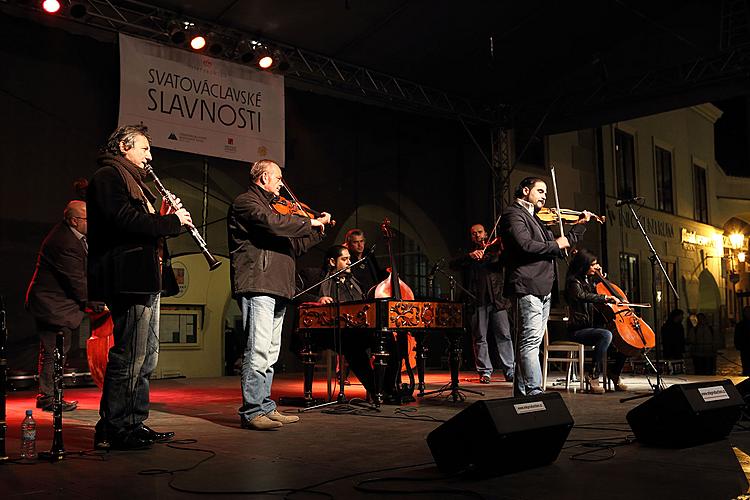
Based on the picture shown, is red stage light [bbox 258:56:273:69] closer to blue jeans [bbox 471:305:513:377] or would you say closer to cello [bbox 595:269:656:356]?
blue jeans [bbox 471:305:513:377]

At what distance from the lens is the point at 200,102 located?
9164mm

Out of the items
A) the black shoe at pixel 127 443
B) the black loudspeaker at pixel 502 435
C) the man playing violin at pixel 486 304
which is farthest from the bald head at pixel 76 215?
the man playing violin at pixel 486 304

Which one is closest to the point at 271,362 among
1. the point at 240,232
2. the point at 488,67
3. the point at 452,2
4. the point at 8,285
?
the point at 240,232

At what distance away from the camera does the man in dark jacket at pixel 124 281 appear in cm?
388

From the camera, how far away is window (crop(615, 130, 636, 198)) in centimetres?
1617

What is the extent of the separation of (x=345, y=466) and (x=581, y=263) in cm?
474

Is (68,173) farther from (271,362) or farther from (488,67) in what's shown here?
(488,67)

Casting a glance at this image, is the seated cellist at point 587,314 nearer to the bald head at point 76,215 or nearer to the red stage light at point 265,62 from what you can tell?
the red stage light at point 265,62

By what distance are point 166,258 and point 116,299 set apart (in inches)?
18.9

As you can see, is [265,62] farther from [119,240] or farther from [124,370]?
[124,370]

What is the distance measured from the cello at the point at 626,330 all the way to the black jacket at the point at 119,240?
15.7 ft

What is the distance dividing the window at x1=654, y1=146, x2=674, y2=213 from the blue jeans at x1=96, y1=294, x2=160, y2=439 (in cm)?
1590

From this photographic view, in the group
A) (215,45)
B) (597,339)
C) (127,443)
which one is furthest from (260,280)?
(215,45)

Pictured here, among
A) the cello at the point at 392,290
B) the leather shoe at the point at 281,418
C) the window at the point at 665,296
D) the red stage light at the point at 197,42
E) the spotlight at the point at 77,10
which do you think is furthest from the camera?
the window at the point at 665,296
